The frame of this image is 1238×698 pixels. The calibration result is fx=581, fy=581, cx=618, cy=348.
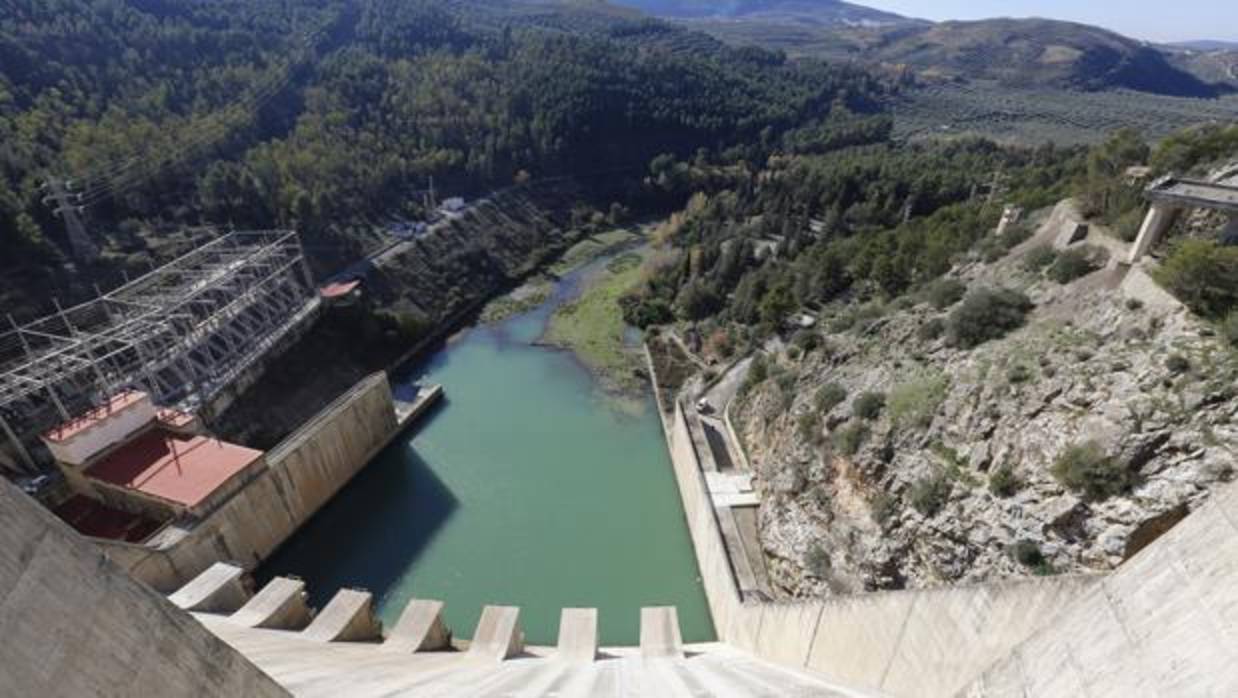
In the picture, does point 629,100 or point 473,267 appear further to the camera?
point 629,100

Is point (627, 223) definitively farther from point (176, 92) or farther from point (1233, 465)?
point (1233, 465)

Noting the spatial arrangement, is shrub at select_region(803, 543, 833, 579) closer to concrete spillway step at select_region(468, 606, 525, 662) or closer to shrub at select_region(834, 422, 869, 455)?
shrub at select_region(834, 422, 869, 455)

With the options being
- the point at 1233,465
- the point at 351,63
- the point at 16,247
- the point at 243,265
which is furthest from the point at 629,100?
the point at 1233,465

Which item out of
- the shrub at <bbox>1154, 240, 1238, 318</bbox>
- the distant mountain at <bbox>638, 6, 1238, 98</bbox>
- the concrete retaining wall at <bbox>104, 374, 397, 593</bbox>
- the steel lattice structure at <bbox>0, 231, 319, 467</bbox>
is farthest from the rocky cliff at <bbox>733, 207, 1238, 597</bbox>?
the distant mountain at <bbox>638, 6, 1238, 98</bbox>

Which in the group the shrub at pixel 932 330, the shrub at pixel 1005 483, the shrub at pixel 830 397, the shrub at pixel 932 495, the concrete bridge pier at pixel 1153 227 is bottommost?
the shrub at pixel 830 397

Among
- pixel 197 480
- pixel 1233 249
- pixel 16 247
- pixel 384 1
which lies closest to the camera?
pixel 1233 249

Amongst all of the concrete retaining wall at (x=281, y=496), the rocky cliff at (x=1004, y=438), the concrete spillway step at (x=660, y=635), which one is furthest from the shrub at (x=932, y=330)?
the concrete retaining wall at (x=281, y=496)

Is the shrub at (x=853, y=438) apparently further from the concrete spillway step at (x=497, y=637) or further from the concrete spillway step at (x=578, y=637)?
the concrete spillway step at (x=497, y=637)
